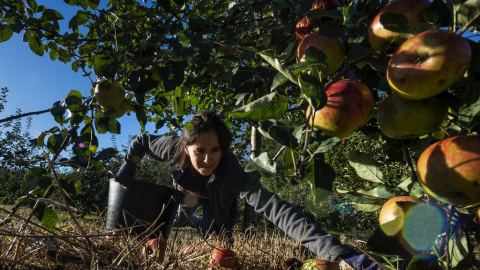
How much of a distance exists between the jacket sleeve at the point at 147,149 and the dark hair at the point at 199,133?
0.13 meters

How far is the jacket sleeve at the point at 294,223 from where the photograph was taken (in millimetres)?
1359

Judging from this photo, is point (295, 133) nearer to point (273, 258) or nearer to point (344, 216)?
point (273, 258)

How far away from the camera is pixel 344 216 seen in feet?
31.9

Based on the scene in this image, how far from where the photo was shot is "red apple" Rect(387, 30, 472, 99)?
44 centimetres

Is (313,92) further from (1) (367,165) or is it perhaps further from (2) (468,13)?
(1) (367,165)

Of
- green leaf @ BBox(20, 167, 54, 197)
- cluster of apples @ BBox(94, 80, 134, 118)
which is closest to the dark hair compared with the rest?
cluster of apples @ BBox(94, 80, 134, 118)

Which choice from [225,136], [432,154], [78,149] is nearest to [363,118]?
[432,154]

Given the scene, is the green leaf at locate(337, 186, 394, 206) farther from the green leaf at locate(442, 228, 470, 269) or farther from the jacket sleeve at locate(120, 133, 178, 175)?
the jacket sleeve at locate(120, 133, 178, 175)

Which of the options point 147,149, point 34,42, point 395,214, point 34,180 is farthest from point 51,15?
point 147,149

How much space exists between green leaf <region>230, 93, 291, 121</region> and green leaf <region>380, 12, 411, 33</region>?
0.66 ft

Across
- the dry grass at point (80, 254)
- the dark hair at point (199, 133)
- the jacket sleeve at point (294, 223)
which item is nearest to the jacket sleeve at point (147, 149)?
the dark hair at point (199, 133)

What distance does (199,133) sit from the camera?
2248 millimetres

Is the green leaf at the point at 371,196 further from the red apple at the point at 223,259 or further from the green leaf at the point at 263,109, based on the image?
the red apple at the point at 223,259

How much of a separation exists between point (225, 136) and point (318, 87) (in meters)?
2.00
